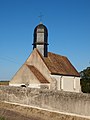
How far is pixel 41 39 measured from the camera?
3109 centimetres

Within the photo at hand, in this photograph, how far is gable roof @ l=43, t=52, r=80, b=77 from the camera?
2962 cm

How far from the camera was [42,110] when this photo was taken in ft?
61.7

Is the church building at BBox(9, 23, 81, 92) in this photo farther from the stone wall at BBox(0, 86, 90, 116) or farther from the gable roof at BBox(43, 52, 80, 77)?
the stone wall at BBox(0, 86, 90, 116)

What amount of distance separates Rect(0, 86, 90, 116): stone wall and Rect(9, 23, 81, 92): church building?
17.0 ft

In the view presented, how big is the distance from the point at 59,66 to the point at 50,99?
13465mm

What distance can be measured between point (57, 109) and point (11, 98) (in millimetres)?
5251

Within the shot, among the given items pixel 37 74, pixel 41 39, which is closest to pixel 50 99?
pixel 37 74

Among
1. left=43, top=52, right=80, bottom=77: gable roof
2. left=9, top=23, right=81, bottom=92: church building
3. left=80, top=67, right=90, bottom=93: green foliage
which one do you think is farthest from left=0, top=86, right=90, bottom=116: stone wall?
left=80, top=67, right=90, bottom=93: green foliage

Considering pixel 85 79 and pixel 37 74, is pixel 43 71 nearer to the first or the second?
pixel 37 74

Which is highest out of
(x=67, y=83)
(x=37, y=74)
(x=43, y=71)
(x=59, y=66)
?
(x=59, y=66)

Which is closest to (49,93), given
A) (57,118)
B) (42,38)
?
(57,118)

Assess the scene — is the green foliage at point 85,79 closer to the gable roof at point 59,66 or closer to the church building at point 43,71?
the gable roof at point 59,66

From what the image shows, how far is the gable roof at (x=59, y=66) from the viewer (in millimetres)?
29625

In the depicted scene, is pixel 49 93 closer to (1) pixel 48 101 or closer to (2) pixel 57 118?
(1) pixel 48 101
